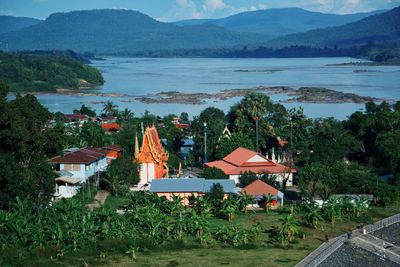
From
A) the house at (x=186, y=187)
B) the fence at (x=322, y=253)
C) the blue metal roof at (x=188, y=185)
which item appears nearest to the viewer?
the fence at (x=322, y=253)

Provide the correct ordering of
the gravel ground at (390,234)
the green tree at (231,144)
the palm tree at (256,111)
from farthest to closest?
the palm tree at (256,111)
the green tree at (231,144)
the gravel ground at (390,234)

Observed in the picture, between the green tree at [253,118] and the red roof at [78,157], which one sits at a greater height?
the green tree at [253,118]

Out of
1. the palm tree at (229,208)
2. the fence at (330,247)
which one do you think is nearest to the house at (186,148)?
the palm tree at (229,208)

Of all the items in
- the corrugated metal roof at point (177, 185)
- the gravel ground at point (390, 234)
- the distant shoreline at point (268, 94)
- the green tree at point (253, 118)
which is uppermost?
the green tree at point (253, 118)

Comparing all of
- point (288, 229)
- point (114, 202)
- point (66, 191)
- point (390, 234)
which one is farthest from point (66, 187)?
point (390, 234)

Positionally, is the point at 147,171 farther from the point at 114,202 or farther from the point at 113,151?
the point at 113,151

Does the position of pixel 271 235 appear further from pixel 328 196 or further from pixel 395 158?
pixel 395 158

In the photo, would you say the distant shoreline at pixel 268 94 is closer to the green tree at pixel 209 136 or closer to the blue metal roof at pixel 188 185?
→ the green tree at pixel 209 136
